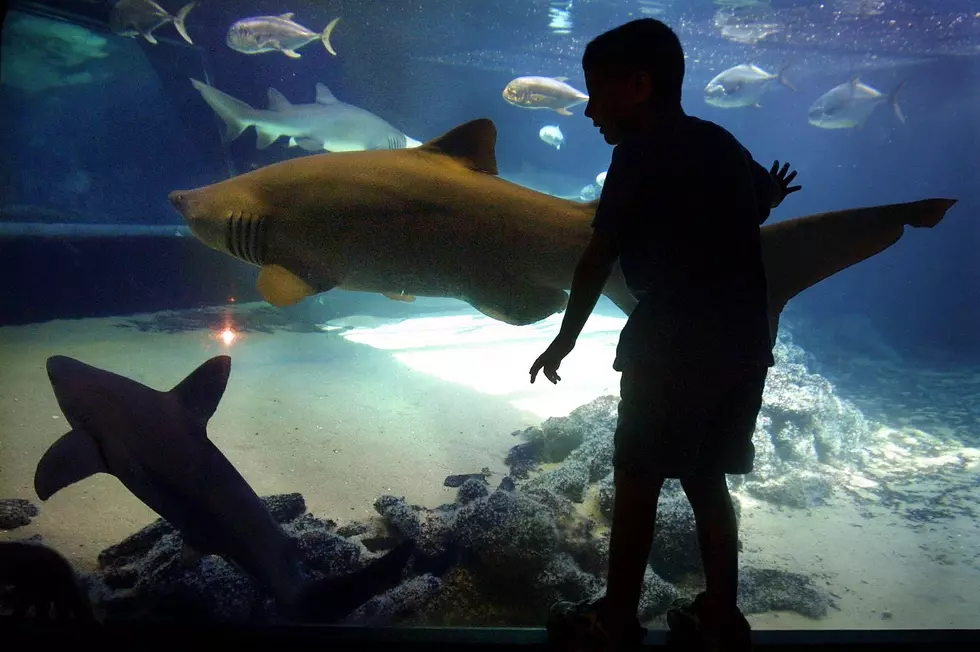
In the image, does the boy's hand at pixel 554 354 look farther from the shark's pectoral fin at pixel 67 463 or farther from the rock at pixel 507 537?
the shark's pectoral fin at pixel 67 463

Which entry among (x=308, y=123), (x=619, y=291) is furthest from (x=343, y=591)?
(x=308, y=123)

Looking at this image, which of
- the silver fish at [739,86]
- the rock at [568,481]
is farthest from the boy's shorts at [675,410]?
the silver fish at [739,86]

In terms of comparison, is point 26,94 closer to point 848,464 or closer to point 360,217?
point 360,217

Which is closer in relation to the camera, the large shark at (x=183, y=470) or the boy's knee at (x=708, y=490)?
the boy's knee at (x=708, y=490)

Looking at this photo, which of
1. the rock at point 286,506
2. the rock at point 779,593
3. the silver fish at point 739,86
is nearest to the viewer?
the rock at point 779,593

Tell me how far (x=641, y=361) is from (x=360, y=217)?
46.5 inches

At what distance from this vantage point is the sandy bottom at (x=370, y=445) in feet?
8.95

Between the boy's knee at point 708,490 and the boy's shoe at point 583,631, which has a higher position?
the boy's knee at point 708,490

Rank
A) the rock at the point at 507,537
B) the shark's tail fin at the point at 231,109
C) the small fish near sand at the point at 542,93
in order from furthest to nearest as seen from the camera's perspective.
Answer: the small fish near sand at the point at 542,93 < the shark's tail fin at the point at 231,109 < the rock at the point at 507,537

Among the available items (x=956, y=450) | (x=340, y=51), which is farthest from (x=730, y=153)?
(x=340, y=51)

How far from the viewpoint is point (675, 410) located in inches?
62.8

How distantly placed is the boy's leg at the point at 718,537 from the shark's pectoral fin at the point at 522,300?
79cm

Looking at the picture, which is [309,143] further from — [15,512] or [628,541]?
[628,541]

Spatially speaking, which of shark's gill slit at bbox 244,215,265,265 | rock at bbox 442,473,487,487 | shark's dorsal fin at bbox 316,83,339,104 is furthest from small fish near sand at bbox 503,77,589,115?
shark's gill slit at bbox 244,215,265,265
